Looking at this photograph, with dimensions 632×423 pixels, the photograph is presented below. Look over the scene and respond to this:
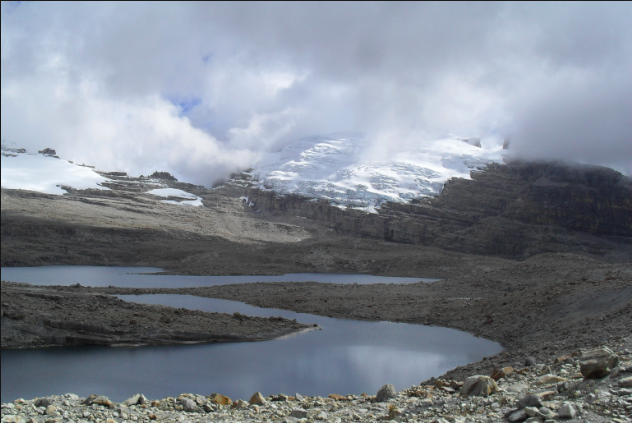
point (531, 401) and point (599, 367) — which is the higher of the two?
point (599, 367)

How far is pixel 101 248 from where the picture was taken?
9212 centimetres

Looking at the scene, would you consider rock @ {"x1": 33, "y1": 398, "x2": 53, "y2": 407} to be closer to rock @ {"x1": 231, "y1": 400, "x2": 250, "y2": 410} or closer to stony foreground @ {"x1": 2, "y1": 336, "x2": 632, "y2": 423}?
stony foreground @ {"x1": 2, "y1": 336, "x2": 632, "y2": 423}

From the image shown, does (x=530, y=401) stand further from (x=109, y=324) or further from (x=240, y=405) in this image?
(x=109, y=324)

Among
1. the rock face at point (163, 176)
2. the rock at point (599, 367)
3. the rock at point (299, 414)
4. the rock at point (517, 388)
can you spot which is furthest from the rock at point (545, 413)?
the rock face at point (163, 176)

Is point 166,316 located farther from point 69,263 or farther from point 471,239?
point 471,239

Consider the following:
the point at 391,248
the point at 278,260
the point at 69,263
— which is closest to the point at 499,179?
the point at 391,248

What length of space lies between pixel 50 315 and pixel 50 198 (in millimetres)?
105463

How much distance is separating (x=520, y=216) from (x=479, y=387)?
122076 mm

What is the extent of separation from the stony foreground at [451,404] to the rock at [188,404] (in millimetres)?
26

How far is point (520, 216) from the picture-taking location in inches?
4919

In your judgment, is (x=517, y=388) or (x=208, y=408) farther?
(x=208, y=408)

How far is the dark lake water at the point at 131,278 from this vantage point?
196ft

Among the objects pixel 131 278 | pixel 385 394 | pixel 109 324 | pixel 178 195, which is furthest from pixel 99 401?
pixel 178 195

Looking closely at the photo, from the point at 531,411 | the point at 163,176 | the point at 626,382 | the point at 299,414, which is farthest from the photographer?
the point at 163,176
